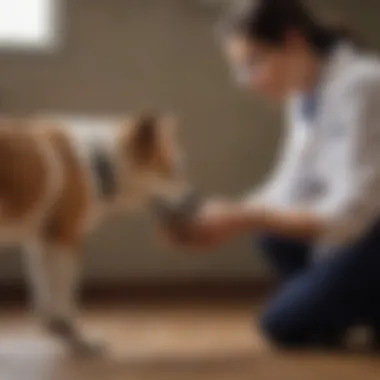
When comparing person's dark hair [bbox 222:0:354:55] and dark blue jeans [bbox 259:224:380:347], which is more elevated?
person's dark hair [bbox 222:0:354:55]

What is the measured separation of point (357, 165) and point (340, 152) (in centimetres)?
8

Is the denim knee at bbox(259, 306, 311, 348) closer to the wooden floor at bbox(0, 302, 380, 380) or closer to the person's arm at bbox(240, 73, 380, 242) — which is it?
the wooden floor at bbox(0, 302, 380, 380)

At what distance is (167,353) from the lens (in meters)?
2.04

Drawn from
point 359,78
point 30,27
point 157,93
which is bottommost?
point 359,78

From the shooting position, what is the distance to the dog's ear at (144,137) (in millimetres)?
2094

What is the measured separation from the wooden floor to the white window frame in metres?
0.78

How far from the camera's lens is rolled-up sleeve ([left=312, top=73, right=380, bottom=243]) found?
1.97 meters

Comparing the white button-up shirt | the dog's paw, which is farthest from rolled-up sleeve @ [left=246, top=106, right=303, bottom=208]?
the dog's paw

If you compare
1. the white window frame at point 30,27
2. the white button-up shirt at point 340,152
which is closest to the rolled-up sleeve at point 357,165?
the white button-up shirt at point 340,152

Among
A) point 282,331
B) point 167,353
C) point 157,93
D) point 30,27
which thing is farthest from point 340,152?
point 30,27

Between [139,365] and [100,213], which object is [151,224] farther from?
[139,365]

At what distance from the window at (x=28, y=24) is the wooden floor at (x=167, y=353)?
0.79 metres

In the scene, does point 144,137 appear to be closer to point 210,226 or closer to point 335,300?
point 210,226

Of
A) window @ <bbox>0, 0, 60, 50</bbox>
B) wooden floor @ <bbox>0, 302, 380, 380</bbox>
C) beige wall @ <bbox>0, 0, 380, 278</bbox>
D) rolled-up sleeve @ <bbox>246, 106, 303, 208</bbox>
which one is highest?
window @ <bbox>0, 0, 60, 50</bbox>
